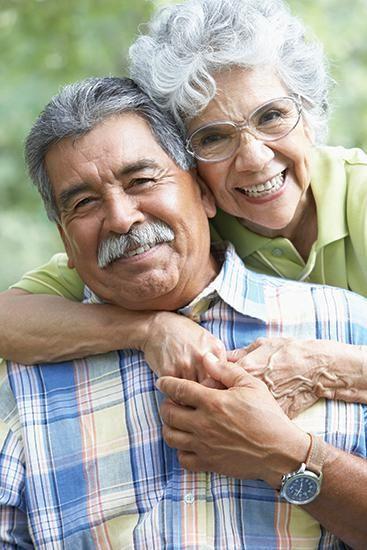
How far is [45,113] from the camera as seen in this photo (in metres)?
2.64

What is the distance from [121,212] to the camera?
8.28 feet

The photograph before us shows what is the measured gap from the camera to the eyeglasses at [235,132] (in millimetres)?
2641

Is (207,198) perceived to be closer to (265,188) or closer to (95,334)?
(265,188)

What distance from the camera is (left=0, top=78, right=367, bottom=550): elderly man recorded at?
2.38 meters

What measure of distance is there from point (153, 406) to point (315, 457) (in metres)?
0.52

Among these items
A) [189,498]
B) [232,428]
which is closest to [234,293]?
[232,428]

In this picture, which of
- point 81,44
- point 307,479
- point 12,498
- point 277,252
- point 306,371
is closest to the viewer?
point 307,479

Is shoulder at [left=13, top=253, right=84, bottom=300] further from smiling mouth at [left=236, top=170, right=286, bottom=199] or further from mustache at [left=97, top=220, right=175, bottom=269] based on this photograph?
smiling mouth at [left=236, top=170, right=286, bottom=199]

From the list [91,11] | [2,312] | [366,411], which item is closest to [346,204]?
[366,411]

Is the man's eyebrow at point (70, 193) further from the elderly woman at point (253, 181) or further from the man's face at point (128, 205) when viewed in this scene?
the elderly woman at point (253, 181)

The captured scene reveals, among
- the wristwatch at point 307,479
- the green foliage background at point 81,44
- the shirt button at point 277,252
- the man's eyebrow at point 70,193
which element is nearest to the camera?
the wristwatch at point 307,479

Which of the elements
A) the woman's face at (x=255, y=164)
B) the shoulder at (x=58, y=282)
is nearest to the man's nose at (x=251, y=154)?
the woman's face at (x=255, y=164)

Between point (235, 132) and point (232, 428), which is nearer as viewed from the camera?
point (232, 428)

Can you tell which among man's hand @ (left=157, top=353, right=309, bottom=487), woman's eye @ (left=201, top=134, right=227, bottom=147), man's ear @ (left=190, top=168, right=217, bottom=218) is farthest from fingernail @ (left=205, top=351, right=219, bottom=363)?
woman's eye @ (left=201, top=134, right=227, bottom=147)
